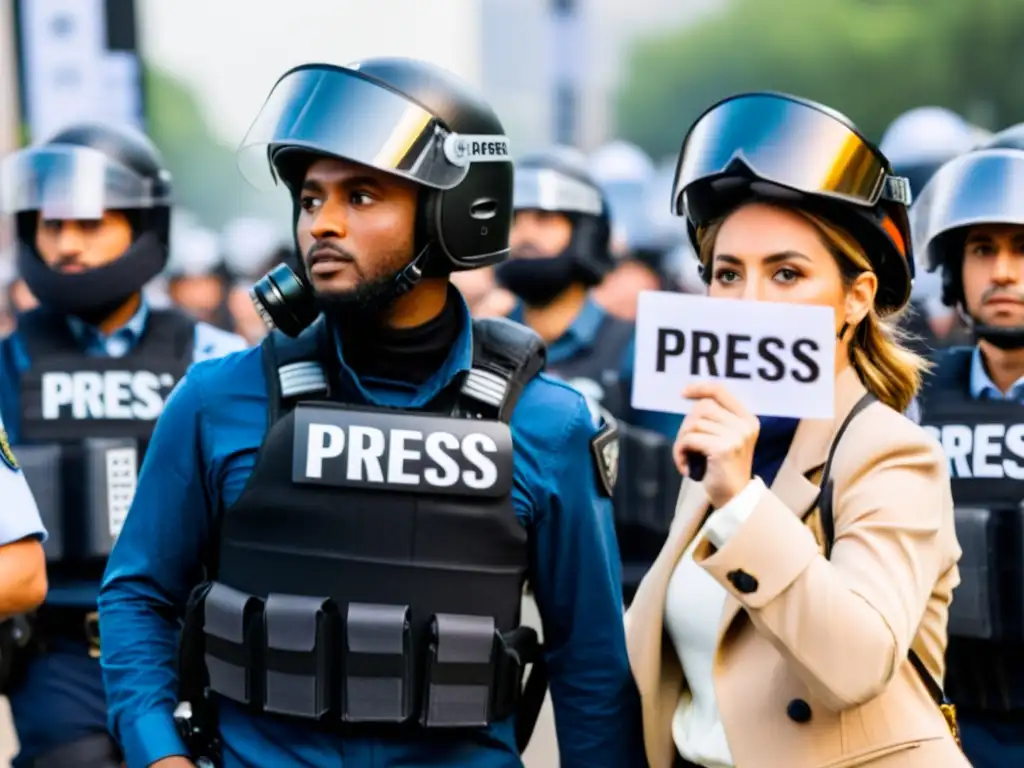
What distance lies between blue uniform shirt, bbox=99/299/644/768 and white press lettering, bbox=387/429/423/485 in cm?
12

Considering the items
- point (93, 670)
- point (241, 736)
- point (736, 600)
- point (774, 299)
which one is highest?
point (774, 299)

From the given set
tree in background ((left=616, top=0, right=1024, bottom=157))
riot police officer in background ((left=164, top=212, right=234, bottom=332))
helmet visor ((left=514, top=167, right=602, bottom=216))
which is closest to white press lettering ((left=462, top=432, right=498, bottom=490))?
helmet visor ((left=514, top=167, right=602, bottom=216))

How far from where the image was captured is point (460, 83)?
393 centimetres

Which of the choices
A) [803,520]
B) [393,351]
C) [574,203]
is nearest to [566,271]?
[574,203]

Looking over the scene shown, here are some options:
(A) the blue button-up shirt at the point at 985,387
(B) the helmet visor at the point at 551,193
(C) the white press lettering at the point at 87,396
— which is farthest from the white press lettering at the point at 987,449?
(B) the helmet visor at the point at 551,193

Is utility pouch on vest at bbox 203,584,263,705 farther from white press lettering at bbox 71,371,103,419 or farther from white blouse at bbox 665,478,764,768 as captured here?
white press lettering at bbox 71,371,103,419

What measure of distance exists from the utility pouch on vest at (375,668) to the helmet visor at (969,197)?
2121 millimetres

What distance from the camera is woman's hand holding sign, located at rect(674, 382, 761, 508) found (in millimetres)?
3012

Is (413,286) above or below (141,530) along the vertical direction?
above

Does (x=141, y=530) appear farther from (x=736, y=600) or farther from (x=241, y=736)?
(x=736, y=600)

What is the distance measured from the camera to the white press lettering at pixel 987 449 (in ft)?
16.1

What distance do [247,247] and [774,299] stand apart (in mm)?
18085

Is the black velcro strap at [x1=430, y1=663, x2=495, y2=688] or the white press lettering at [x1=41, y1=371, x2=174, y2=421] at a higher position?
the white press lettering at [x1=41, y1=371, x2=174, y2=421]

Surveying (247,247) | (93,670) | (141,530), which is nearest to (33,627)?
(93,670)
